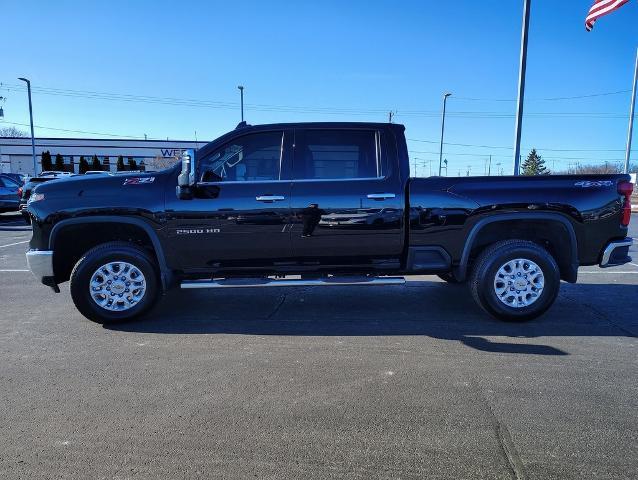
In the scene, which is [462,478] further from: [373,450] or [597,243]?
[597,243]

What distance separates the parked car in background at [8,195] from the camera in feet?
53.6

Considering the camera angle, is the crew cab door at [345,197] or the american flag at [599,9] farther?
the american flag at [599,9]

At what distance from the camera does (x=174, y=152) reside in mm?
60812

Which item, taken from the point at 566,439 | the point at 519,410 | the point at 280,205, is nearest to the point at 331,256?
the point at 280,205

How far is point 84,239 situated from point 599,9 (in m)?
12.7

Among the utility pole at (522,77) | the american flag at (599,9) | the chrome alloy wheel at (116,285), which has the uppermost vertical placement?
the american flag at (599,9)

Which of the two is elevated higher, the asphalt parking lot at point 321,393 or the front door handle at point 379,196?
the front door handle at point 379,196

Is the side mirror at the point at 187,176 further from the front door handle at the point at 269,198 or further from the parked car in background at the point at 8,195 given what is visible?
the parked car in background at the point at 8,195

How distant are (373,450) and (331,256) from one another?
103 inches

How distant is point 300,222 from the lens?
4.76 metres

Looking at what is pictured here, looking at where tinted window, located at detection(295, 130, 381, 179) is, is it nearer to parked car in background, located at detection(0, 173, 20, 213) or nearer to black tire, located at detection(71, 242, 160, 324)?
black tire, located at detection(71, 242, 160, 324)

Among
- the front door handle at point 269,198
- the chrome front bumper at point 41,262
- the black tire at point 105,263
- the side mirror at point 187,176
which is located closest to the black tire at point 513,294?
the front door handle at point 269,198

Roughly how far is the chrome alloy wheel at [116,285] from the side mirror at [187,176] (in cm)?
97

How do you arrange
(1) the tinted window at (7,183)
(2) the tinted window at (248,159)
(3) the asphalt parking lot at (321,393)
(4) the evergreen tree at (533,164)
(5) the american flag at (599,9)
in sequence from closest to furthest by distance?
1. (3) the asphalt parking lot at (321,393)
2. (2) the tinted window at (248,159)
3. (5) the american flag at (599,9)
4. (1) the tinted window at (7,183)
5. (4) the evergreen tree at (533,164)
